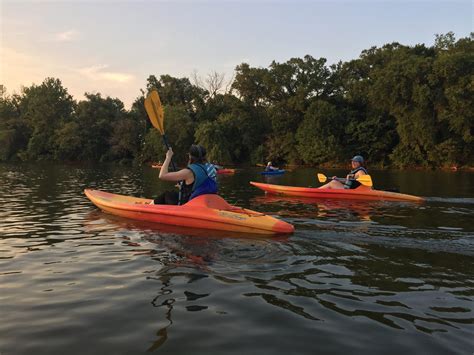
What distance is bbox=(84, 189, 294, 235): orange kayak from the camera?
6.75 metres

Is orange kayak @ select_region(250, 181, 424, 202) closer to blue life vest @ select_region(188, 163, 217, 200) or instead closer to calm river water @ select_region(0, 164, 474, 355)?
calm river water @ select_region(0, 164, 474, 355)

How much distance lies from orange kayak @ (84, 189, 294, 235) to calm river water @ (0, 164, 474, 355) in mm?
279

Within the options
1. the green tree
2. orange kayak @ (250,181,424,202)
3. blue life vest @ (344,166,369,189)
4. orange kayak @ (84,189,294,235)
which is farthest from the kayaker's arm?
the green tree

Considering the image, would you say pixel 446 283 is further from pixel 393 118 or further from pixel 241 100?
pixel 241 100

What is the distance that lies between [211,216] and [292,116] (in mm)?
36545

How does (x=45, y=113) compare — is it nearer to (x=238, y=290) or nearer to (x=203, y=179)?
(x=203, y=179)

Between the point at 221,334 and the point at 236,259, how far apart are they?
6.76 feet

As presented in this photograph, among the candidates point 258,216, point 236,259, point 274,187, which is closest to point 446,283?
point 236,259

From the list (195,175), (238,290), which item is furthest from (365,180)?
(238,290)

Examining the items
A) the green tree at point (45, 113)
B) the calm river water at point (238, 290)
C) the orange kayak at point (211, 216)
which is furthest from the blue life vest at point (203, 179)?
the green tree at point (45, 113)

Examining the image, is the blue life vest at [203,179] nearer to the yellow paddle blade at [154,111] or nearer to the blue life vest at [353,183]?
the yellow paddle blade at [154,111]

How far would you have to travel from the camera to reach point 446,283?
4.24m

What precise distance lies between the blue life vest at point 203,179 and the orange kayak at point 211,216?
0.11m

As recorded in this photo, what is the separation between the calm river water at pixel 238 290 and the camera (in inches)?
121
